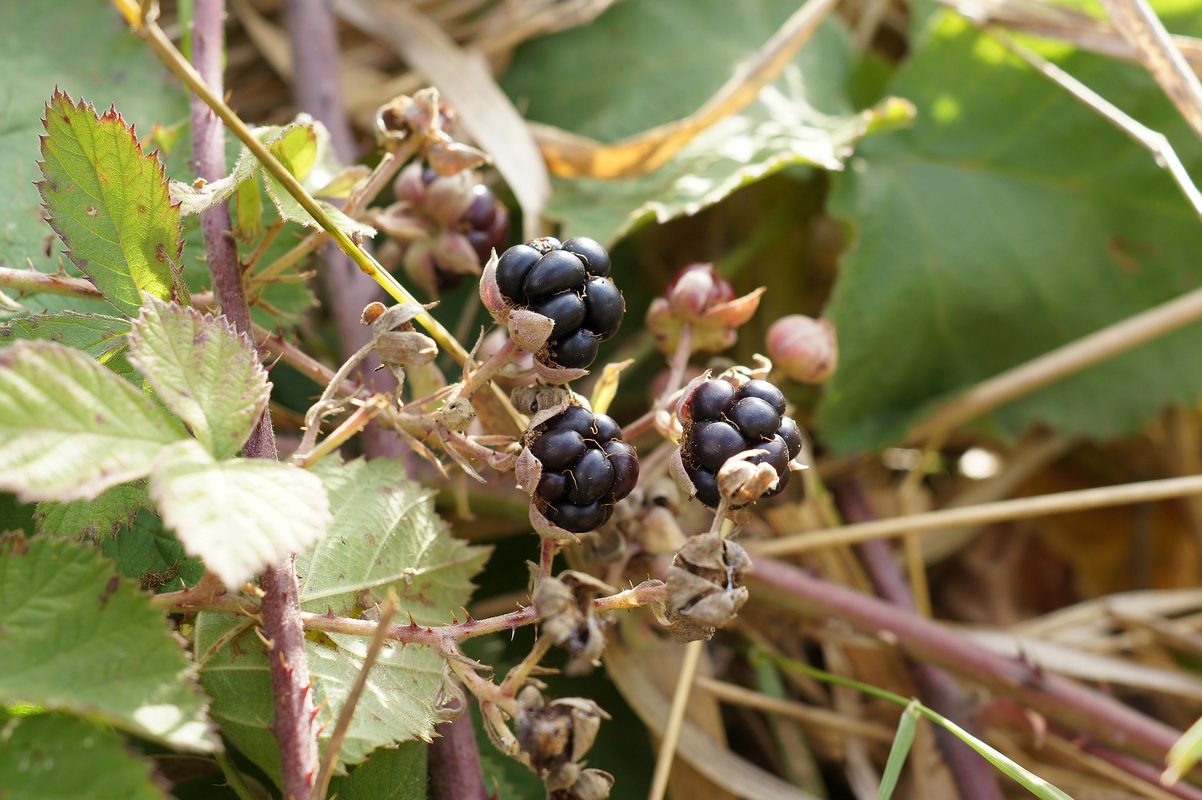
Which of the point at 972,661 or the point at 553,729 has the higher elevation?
the point at 553,729

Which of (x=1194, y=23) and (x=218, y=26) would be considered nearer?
(x=218, y=26)

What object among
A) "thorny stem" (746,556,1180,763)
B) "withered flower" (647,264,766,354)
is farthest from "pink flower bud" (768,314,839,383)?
"thorny stem" (746,556,1180,763)

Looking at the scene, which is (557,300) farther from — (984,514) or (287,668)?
(984,514)

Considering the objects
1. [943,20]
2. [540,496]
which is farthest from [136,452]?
[943,20]

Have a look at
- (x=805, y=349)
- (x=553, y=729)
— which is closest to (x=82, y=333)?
(x=553, y=729)

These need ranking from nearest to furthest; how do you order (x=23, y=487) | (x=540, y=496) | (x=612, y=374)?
1. (x=23, y=487)
2. (x=540, y=496)
3. (x=612, y=374)

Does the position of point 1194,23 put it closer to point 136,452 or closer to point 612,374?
point 612,374
